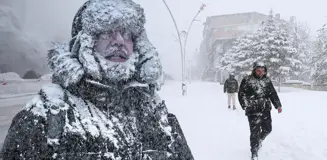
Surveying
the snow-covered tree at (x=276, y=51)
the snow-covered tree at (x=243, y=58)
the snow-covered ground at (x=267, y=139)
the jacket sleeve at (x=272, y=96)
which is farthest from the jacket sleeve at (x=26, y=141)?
the snow-covered tree at (x=243, y=58)

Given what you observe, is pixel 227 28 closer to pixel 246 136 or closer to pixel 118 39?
pixel 246 136

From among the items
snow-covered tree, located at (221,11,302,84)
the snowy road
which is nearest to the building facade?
snow-covered tree, located at (221,11,302,84)

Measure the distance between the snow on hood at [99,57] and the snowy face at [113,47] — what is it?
0.09 ft

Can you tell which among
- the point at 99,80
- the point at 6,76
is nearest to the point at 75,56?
the point at 99,80

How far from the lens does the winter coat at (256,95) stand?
4910mm

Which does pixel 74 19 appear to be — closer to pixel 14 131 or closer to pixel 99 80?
pixel 99 80

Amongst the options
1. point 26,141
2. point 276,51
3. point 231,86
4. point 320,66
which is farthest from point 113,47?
point 320,66

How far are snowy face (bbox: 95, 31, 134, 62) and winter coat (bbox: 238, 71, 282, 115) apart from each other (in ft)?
13.1

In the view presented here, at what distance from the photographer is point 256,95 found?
4984 millimetres

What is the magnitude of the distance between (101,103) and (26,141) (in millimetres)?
382

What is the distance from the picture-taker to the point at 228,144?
20.7 feet

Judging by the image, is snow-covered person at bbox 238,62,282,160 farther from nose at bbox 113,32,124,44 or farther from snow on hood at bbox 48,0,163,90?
nose at bbox 113,32,124,44

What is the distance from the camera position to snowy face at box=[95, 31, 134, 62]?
139cm

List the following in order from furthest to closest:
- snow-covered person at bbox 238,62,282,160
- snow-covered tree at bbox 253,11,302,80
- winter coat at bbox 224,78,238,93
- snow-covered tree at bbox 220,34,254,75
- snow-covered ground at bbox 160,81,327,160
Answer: snow-covered tree at bbox 220,34,254,75
snow-covered tree at bbox 253,11,302,80
winter coat at bbox 224,78,238,93
snow-covered ground at bbox 160,81,327,160
snow-covered person at bbox 238,62,282,160
